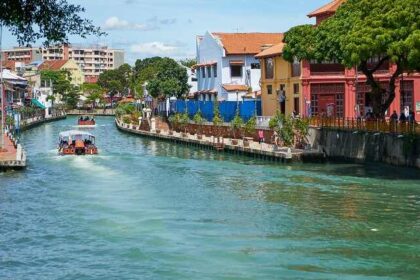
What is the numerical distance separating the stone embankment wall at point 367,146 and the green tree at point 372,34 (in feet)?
8.02

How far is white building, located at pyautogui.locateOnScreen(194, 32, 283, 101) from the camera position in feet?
266

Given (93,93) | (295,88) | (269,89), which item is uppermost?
(93,93)

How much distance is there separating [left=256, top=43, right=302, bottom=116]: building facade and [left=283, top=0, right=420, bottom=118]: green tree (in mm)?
19130

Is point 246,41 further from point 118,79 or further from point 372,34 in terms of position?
point 118,79

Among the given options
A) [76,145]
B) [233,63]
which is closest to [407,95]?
[76,145]

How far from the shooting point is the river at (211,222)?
851 inches

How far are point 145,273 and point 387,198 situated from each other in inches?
615

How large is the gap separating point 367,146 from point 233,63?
37912mm

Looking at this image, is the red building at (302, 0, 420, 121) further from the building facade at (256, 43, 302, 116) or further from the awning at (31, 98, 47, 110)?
the awning at (31, 98, 47, 110)

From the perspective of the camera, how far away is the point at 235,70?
271 ft

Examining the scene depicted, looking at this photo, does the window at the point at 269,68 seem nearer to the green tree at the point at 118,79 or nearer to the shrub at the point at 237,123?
the shrub at the point at 237,123

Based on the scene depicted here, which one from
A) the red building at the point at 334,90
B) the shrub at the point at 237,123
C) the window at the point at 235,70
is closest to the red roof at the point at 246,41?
the window at the point at 235,70

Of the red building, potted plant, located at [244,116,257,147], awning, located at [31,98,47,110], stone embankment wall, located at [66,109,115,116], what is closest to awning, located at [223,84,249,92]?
potted plant, located at [244,116,257,147]

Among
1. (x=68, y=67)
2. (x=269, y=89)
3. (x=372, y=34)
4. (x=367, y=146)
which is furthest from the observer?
(x=68, y=67)
